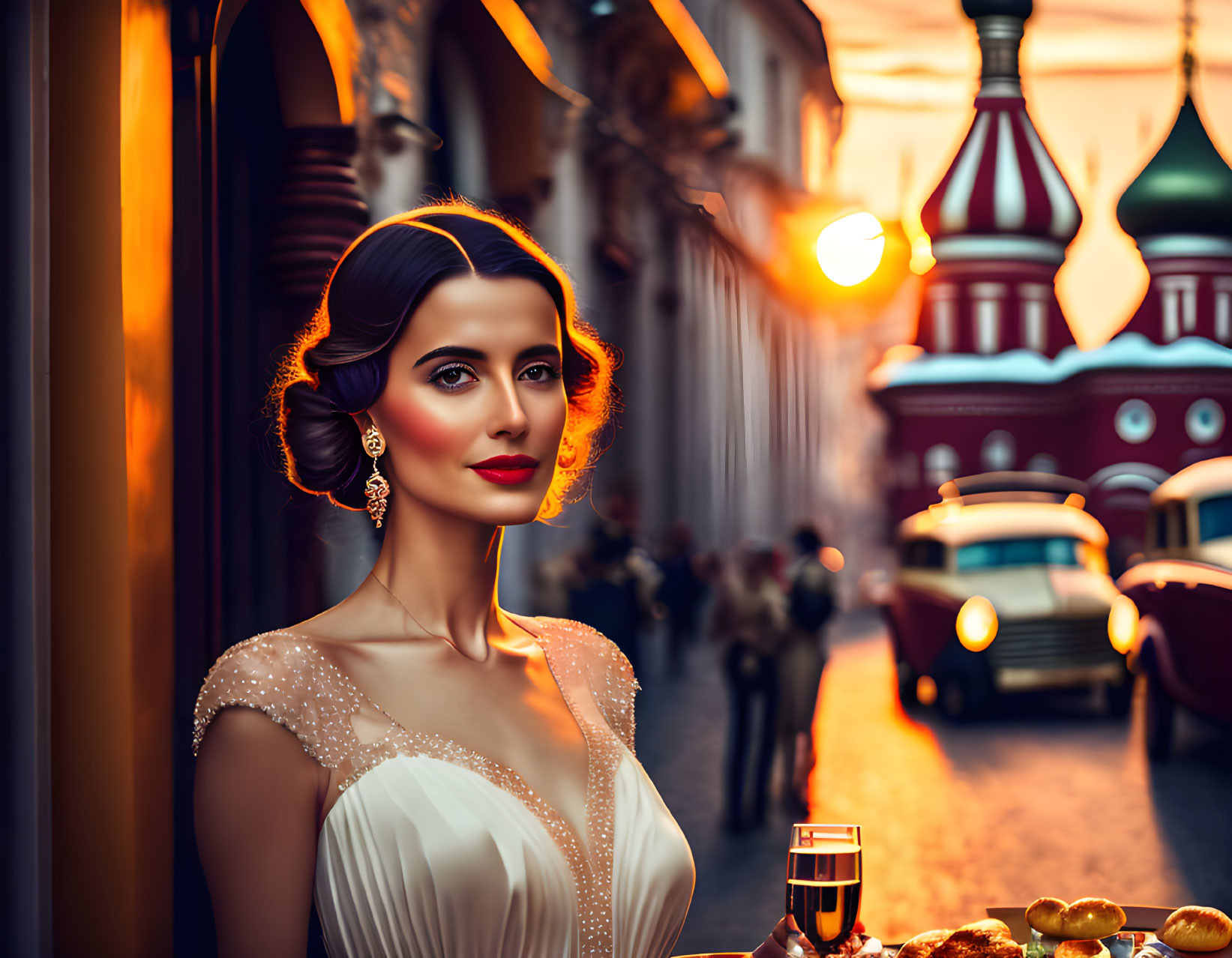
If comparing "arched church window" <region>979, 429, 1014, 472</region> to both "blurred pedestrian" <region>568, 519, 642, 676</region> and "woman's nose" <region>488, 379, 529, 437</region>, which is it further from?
"woman's nose" <region>488, 379, 529, 437</region>

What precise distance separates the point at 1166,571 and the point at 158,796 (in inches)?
89.8

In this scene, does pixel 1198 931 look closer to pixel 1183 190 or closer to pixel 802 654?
pixel 802 654

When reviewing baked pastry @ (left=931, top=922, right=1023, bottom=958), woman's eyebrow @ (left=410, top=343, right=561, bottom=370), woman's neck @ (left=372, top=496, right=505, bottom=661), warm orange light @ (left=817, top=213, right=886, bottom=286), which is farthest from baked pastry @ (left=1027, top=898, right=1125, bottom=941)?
warm orange light @ (left=817, top=213, right=886, bottom=286)

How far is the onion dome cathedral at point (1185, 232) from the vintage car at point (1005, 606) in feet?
1.56

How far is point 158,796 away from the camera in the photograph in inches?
84.2

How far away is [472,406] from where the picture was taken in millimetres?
1497

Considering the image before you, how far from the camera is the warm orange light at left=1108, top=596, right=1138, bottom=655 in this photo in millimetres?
2832

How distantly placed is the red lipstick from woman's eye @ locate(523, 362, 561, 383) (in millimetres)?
116

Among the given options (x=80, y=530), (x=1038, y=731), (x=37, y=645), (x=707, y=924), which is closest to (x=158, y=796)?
(x=37, y=645)

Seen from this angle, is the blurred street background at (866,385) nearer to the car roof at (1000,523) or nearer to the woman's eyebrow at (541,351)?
the car roof at (1000,523)

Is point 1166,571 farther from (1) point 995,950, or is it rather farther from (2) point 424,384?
(2) point 424,384

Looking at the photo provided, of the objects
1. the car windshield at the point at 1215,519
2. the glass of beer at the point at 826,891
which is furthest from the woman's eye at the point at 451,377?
the car windshield at the point at 1215,519

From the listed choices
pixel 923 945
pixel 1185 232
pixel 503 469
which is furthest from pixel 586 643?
pixel 1185 232

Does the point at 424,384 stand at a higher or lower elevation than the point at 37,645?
higher
